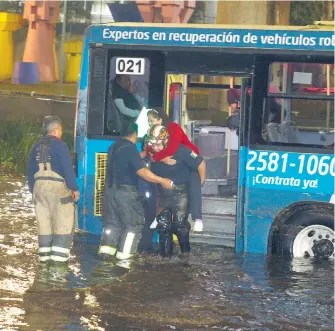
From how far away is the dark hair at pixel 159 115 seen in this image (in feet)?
41.3

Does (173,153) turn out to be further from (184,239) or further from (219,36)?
(219,36)

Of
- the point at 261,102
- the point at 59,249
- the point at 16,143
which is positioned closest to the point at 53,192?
the point at 59,249

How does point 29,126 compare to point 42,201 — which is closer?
point 42,201

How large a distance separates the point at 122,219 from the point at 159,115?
1.24 m

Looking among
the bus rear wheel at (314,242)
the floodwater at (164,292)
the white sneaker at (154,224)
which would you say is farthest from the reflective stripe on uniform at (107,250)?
the bus rear wheel at (314,242)

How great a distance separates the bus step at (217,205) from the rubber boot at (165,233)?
2.30 feet

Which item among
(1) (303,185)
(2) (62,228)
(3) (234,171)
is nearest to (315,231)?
(1) (303,185)

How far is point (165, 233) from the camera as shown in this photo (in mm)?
12617

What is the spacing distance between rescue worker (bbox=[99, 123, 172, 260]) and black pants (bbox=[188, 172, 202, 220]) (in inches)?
11.4

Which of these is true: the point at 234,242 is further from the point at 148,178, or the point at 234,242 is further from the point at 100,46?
the point at 100,46

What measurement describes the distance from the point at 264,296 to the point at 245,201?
1869mm

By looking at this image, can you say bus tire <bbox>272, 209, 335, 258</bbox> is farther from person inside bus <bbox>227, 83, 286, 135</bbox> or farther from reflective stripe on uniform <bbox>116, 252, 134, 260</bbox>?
reflective stripe on uniform <bbox>116, 252, 134, 260</bbox>

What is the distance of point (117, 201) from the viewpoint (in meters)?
12.3

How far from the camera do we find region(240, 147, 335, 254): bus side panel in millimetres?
12328
